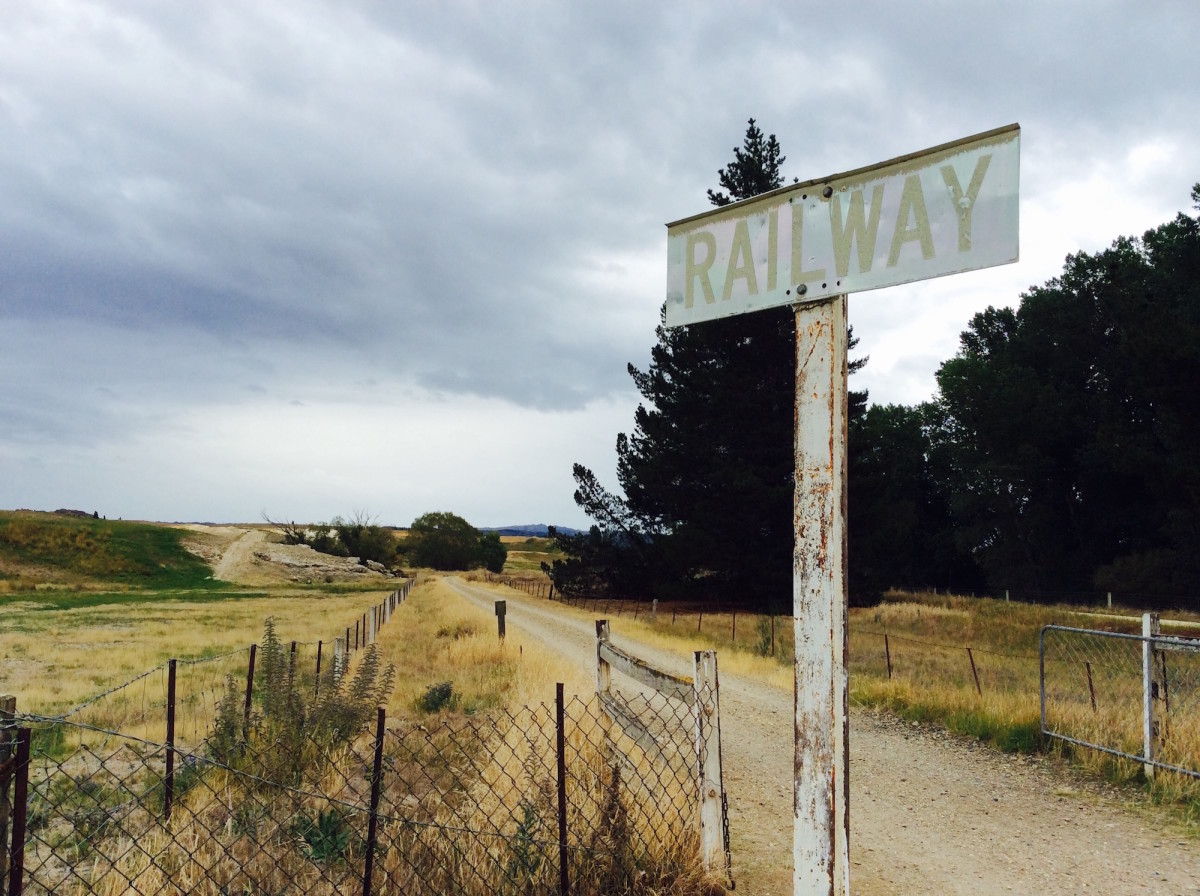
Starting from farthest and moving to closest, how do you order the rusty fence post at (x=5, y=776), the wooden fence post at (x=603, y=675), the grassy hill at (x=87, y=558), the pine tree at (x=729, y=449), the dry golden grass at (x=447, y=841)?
the grassy hill at (x=87, y=558) → the pine tree at (x=729, y=449) → the wooden fence post at (x=603, y=675) → the dry golden grass at (x=447, y=841) → the rusty fence post at (x=5, y=776)

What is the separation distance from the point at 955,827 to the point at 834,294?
192 inches

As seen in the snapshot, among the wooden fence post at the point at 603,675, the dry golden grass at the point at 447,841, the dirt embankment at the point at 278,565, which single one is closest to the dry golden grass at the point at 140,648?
the dry golden grass at the point at 447,841

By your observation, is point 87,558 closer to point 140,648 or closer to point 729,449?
point 140,648

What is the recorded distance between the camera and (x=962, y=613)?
26469 mm

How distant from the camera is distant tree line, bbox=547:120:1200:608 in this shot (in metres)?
27.9

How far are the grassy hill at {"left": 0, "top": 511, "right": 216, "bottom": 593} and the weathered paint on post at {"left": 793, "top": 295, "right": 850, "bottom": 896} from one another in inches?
2097

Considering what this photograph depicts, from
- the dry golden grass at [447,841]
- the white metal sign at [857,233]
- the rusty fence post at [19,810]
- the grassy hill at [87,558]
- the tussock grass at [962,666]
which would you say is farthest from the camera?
the grassy hill at [87,558]

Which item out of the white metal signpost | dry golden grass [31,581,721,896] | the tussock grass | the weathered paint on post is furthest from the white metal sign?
the tussock grass

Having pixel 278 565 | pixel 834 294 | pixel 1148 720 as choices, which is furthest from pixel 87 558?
pixel 834 294

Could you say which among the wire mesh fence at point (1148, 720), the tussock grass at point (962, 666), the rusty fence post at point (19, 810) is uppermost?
the rusty fence post at point (19, 810)

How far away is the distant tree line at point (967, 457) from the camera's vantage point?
2791cm

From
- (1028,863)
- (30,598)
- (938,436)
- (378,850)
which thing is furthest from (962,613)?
(30,598)

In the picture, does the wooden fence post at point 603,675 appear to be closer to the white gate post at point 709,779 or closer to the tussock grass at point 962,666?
the white gate post at point 709,779

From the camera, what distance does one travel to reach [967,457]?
47.3 m
